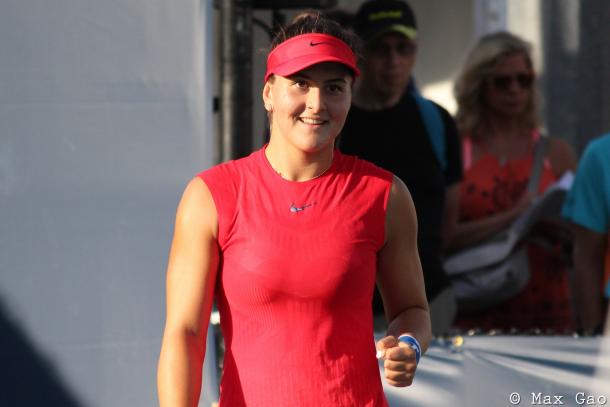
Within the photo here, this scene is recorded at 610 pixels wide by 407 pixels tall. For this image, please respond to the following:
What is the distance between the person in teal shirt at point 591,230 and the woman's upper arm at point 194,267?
2313 millimetres

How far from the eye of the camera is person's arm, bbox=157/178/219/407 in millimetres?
1882

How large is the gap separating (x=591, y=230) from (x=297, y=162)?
228 centimetres

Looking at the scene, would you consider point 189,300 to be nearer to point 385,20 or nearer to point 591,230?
point 385,20

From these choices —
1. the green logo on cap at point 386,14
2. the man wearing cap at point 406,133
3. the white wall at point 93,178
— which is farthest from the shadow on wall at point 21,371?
the green logo on cap at point 386,14

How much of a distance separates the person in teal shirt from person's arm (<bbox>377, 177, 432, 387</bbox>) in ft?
6.68

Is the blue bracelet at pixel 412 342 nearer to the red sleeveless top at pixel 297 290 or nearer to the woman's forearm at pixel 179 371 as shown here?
the red sleeveless top at pixel 297 290

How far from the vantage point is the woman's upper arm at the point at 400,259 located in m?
1.99

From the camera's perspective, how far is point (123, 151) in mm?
3168

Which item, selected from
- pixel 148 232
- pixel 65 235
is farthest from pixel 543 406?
pixel 65 235

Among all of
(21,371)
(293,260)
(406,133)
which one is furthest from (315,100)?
(406,133)

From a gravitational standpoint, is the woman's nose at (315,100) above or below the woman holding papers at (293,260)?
above

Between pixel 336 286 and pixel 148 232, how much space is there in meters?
1.42

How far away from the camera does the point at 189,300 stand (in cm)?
190

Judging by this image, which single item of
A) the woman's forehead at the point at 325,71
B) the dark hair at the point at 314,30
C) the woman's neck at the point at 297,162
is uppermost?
the dark hair at the point at 314,30
